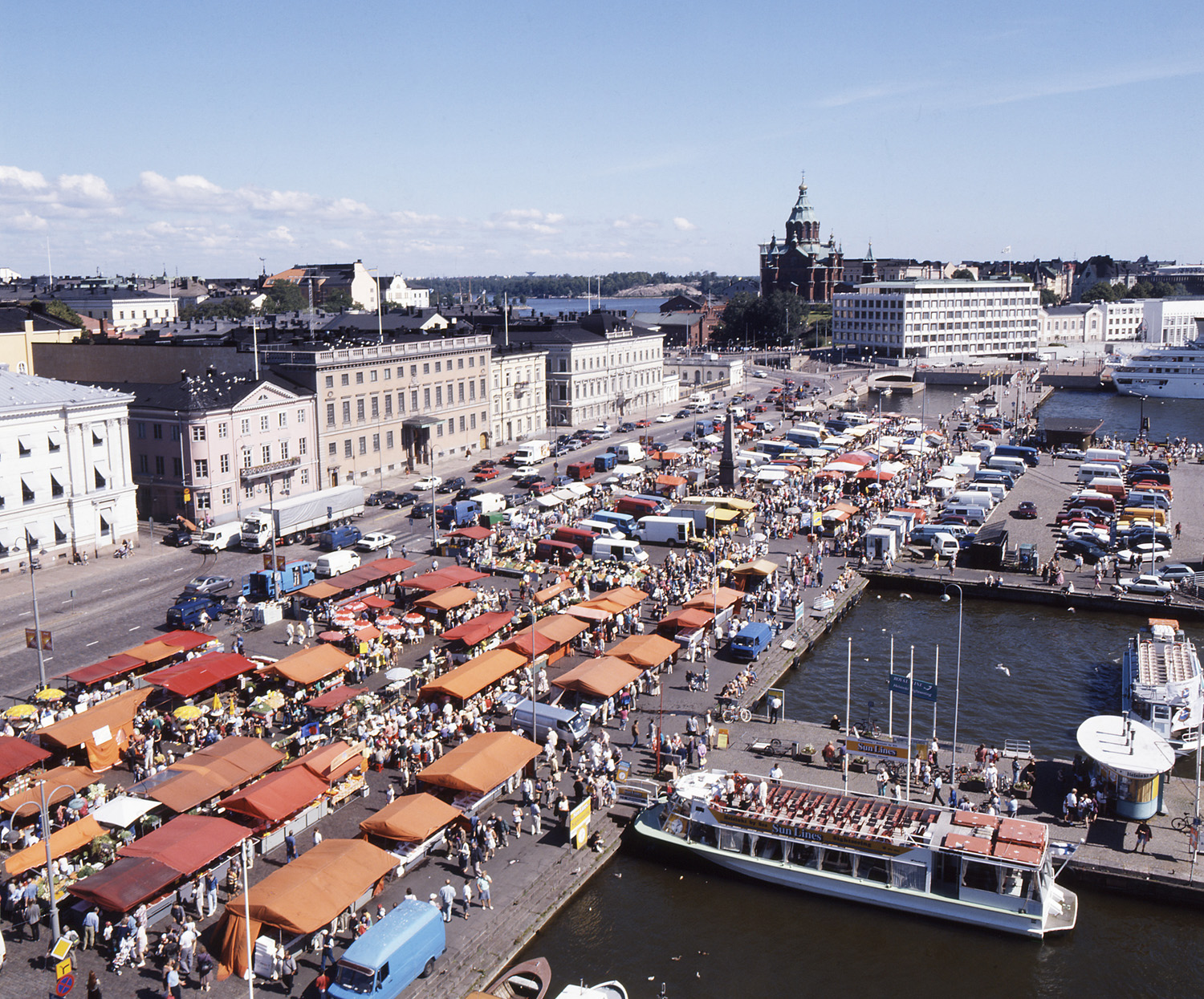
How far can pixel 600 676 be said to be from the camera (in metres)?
A: 37.3

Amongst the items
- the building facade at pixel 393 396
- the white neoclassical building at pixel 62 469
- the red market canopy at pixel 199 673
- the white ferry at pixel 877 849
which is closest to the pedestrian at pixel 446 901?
the white ferry at pixel 877 849

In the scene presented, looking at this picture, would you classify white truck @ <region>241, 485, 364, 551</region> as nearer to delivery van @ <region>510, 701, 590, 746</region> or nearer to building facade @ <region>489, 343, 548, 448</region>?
delivery van @ <region>510, 701, 590, 746</region>

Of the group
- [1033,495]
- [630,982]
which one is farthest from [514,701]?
Result: [1033,495]

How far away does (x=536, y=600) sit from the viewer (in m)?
47.1

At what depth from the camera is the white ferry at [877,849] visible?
26547 millimetres

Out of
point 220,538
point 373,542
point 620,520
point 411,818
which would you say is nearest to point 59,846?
point 411,818

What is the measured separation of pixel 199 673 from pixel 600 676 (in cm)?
1376

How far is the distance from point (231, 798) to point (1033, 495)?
61135mm

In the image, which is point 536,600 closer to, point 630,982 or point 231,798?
point 231,798

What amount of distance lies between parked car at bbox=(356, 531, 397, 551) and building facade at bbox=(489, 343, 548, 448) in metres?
33.8

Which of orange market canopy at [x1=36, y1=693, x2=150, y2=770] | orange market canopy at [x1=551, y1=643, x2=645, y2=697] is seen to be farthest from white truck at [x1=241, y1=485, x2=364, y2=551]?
orange market canopy at [x1=551, y1=643, x2=645, y2=697]

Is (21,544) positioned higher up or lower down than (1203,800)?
higher up

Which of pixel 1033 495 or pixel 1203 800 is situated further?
pixel 1033 495

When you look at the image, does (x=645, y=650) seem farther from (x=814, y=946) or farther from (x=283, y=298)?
(x=283, y=298)
